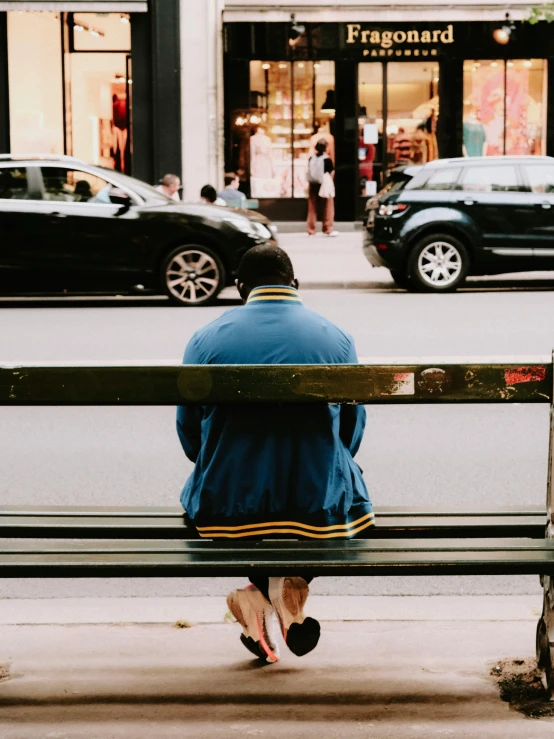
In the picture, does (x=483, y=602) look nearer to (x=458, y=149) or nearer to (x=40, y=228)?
(x=40, y=228)

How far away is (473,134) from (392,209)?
1017 centimetres

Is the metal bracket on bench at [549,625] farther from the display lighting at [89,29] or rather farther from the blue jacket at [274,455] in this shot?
the display lighting at [89,29]

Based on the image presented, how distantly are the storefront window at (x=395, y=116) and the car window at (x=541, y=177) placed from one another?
30.0 ft

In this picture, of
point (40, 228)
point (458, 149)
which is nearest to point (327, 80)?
point (458, 149)

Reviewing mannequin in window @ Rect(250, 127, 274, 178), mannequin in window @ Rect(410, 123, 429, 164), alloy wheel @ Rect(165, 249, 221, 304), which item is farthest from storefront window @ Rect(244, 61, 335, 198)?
alloy wheel @ Rect(165, 249, 221, 304)

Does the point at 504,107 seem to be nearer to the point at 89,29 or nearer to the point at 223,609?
the point at 89,29

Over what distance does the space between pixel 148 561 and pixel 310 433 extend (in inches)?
23.3

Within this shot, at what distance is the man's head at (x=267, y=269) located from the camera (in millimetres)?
3707

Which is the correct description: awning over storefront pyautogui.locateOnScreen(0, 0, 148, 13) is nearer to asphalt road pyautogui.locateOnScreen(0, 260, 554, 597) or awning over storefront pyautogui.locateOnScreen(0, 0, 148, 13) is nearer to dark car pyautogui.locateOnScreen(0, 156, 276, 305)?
dark car pyautogui.locateOnScreen(0, 156, 276, 305)

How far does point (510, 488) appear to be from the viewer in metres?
6.12

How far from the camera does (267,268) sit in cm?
371

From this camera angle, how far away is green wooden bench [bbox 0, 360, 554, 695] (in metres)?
3.32

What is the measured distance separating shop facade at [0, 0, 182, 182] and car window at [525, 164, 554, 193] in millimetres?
9373

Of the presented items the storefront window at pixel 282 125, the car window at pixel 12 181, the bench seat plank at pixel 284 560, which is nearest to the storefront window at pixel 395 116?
the storefront window at pixel 282 125
